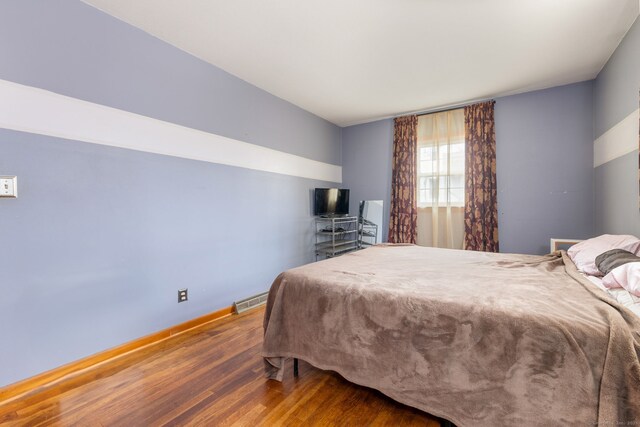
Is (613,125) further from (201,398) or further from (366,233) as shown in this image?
(201,398)

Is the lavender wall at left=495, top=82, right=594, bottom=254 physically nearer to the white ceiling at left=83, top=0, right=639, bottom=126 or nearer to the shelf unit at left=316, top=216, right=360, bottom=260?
the white ceiling at left=83, top=0, right=639, bottom=126

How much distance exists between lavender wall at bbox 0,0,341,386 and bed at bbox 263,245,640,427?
4.19 feet

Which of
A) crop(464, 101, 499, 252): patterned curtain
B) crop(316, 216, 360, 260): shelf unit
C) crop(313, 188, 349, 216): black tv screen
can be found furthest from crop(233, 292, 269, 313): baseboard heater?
crop(464, 101, 499, 252): patterned curtain

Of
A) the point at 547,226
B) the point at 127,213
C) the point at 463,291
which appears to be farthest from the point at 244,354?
the point at 547,226

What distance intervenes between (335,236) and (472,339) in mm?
3239

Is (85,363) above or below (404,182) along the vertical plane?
below

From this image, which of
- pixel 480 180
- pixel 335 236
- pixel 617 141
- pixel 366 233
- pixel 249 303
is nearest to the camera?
pixel 617 141

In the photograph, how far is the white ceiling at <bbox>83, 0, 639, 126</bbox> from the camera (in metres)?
1.98

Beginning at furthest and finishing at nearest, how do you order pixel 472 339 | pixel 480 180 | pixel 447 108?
pixel 447 108 < pixel 480 180 < pixel 472 339

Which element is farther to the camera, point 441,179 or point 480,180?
point 441,179

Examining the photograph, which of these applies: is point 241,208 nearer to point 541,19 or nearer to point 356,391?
point 356,391

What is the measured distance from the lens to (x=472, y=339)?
1.17 metres

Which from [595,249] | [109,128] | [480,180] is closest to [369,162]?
[480,180]

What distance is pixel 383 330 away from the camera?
1.38m
